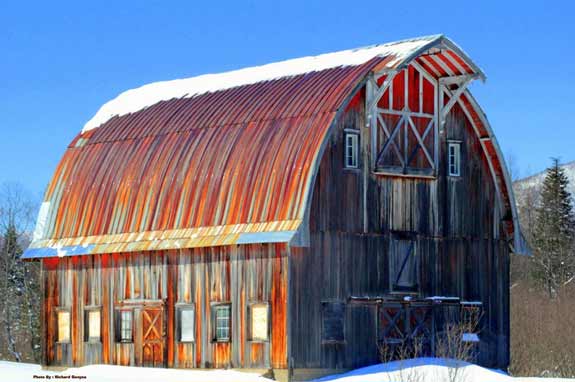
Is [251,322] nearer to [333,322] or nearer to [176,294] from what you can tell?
[333,322]

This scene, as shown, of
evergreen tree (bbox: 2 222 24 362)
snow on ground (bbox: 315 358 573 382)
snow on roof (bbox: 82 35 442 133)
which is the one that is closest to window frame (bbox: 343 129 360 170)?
snow on roof (bbox: 82 35 442 133)

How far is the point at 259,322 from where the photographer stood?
39.5 m

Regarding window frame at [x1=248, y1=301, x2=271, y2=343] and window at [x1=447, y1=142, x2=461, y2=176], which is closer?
window frame at [x1=248, y1=301, x2=271, y2=343]

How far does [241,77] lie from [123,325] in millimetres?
8878

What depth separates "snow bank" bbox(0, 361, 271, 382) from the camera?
38.9 m

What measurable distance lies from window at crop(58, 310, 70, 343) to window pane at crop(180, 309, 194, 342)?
5.49m

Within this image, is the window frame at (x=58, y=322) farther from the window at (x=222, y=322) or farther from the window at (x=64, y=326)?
the window at (x=222, y=322)

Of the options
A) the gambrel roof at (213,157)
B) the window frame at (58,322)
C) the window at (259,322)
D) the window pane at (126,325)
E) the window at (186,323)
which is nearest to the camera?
the window at (259,322)

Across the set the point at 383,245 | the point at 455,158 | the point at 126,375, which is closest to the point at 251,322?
the point at 126,375

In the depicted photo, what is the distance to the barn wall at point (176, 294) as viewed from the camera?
39.2 m

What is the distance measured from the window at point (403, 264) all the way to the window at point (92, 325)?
32.4 feet

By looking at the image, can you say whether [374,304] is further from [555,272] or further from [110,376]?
[555,272]

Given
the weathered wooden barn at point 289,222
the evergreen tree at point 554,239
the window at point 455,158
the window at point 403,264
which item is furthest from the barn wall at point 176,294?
the evergreen tree at point 554,239

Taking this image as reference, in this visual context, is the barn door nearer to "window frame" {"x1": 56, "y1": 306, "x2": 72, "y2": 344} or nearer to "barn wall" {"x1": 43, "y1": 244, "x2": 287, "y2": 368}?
"barn wall" {"x1": 43, "y1": 244, "x2": 287, "y2": 368}
